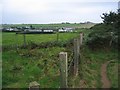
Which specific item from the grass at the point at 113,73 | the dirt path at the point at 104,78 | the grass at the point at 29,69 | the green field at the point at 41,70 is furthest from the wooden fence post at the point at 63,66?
the grass at the point at 113,73

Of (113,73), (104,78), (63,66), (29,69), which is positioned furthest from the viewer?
(113,73)

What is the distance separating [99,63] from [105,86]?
4651 mm

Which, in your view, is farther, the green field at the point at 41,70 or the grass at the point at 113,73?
the grass at the point at 113,73

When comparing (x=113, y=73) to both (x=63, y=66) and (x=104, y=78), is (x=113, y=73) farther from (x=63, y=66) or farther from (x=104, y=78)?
(x=63, y=66)

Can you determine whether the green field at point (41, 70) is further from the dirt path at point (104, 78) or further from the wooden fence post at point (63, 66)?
the wooden fence post at point (63, 66)

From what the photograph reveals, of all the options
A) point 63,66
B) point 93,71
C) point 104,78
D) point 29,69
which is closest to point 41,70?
point 29,69

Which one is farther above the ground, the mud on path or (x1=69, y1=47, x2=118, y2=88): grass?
(x1=69, y1=47, x2=118, y2=88): grass

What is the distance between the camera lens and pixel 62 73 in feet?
19.9

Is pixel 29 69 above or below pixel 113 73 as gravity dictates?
above

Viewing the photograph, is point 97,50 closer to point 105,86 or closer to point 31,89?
point 105,86

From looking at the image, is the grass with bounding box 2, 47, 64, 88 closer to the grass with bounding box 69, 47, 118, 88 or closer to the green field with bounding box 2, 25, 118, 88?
the green field with bounding box 2, 25, 118, 88

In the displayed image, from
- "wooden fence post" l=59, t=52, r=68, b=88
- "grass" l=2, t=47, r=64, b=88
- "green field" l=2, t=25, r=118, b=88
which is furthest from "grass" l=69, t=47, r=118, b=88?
"wooden fence post" l=59, t=52, r=68, b=88

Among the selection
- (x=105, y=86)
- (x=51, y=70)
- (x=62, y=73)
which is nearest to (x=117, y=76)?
(x=105, y=86)

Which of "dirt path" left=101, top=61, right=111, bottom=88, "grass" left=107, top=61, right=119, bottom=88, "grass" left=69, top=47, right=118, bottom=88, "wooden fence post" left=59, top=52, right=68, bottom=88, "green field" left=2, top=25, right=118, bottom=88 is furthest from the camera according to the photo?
"grass" left=107, top=61, right=119, bottom=88
